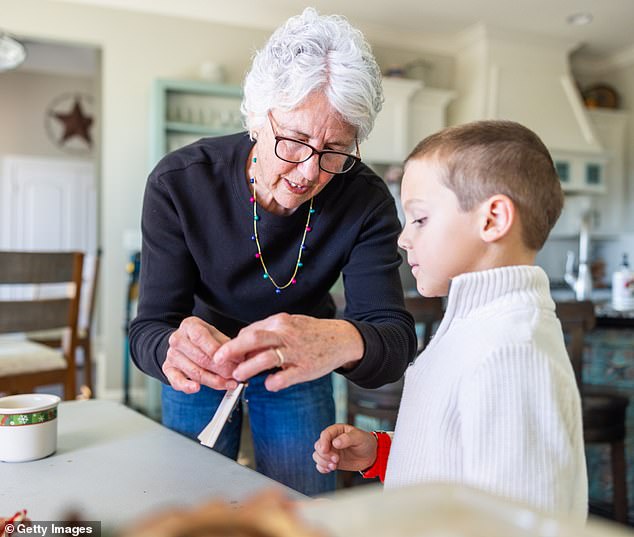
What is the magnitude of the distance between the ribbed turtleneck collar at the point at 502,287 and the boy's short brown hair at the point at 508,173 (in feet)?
0.29

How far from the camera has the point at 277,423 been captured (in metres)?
1.33

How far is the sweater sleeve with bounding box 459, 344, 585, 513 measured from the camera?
2.14 feet

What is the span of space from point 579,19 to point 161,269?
4.84m

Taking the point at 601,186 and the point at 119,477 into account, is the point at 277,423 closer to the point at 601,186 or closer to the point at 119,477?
the point at 119,477

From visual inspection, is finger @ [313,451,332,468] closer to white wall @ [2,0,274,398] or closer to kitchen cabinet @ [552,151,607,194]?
white wall @ [2,0,274,398]

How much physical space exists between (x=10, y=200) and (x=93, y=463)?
6249 mm

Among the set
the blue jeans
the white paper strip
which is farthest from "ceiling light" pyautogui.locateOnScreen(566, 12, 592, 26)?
the white paper strip

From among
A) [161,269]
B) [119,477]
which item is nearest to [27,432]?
[119,477]

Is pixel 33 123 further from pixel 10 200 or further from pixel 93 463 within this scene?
pixel 93 463

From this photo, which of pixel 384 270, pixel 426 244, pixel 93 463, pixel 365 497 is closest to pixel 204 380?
pixel 93 463

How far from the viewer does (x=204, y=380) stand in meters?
0.91

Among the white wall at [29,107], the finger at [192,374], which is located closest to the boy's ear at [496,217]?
the finger at [192,374]

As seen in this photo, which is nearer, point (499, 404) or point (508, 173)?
point (499, 404)

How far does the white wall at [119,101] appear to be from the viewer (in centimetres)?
441
